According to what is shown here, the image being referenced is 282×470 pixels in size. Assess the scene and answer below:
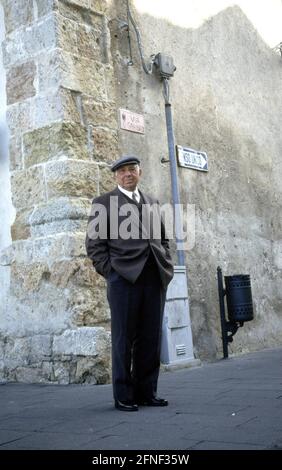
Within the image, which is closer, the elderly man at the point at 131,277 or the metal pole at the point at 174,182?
the elderly man at the point at 131,277

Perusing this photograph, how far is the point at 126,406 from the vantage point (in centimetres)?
390

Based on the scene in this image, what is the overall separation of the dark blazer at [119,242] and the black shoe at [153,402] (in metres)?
0.73

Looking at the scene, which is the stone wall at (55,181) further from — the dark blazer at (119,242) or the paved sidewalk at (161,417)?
the dark blazer at (119,242)

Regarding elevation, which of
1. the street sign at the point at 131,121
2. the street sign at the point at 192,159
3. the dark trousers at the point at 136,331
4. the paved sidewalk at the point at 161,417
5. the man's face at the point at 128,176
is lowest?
the paved sidewalk at the point at 161,417

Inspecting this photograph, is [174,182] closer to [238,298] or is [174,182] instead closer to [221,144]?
[221,144]

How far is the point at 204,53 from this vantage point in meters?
7.89

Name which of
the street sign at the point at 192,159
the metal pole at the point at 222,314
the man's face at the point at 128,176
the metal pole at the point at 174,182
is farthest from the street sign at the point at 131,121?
the man's face at the point at 128,176

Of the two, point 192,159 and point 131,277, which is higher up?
point 192,159

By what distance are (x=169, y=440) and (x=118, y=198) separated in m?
1.75

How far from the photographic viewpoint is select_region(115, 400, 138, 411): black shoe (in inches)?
153

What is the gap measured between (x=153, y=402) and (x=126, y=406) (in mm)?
214

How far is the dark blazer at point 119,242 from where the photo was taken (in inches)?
160

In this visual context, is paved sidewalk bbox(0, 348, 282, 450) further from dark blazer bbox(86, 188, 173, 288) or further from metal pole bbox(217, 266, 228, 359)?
metal pole bbox(217, 266, 228, 359)

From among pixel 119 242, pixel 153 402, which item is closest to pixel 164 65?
pixel 119 242
